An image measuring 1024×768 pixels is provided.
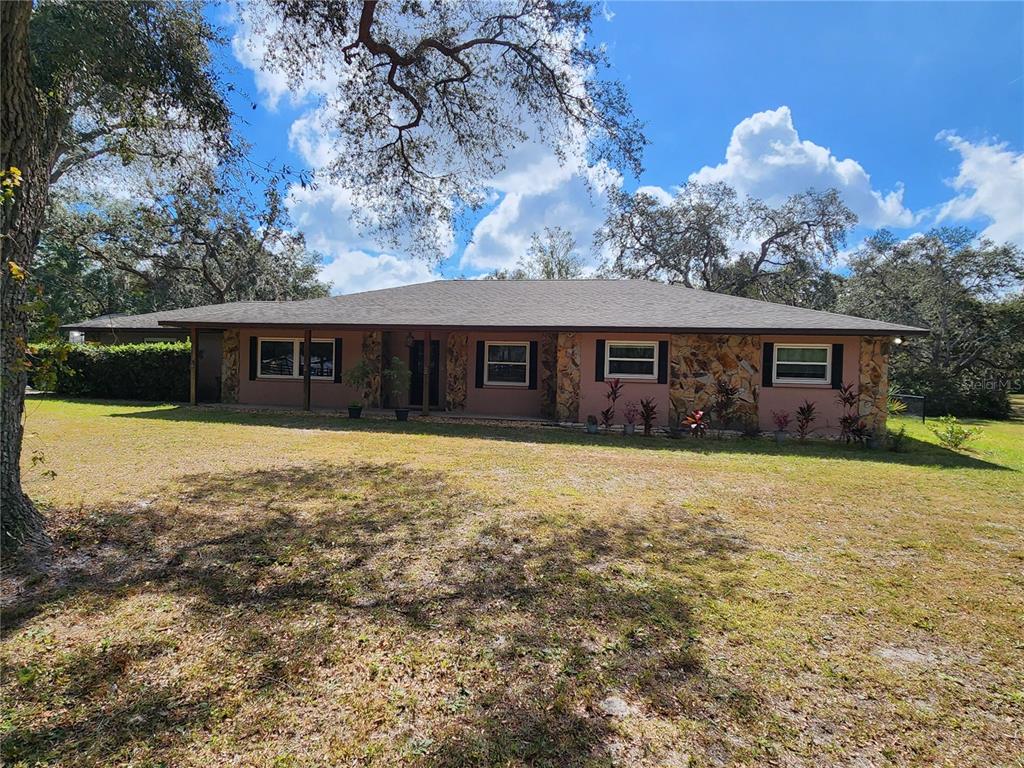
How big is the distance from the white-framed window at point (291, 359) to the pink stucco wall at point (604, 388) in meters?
7.05

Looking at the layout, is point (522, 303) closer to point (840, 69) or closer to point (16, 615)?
point (840, 69)

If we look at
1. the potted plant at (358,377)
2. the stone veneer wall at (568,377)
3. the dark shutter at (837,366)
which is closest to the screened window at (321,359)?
the potted plant at (358,377)

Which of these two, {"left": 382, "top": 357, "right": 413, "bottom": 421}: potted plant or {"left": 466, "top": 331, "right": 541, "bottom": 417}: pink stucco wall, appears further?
{"left": 466, "top": 331, "right": 541, "bottom": 417}: pink stucco wall

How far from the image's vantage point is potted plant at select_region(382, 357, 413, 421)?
490 inches

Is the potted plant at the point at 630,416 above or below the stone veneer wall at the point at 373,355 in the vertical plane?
below

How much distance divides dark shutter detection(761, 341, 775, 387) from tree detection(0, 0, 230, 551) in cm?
1074

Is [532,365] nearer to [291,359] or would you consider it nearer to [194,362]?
[291,359]

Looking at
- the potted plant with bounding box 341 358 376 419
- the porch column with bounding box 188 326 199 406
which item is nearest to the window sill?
the potted plant with bounding box 341 358 376 419

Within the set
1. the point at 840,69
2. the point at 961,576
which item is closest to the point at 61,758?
the point at 961,576

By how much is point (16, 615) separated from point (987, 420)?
26.0 metres

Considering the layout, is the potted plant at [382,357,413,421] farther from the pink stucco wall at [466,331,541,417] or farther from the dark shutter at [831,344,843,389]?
the dark shutter at [831,344,843,389]

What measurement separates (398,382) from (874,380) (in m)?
10.9

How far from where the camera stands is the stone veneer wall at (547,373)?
12.7 m

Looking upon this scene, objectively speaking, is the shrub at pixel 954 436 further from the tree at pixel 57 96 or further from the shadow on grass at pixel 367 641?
the tree at pixel 57 96
